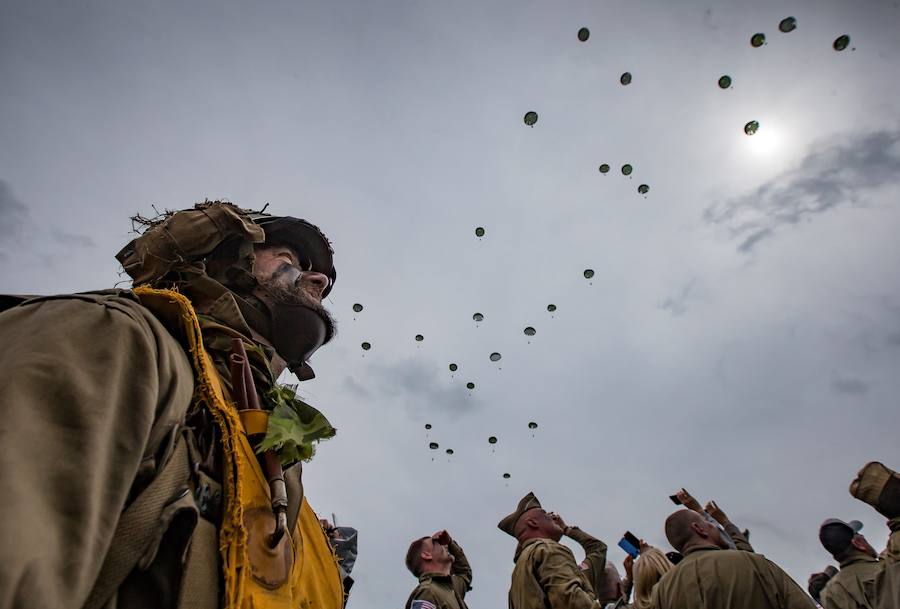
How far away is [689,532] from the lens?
6.68 meters

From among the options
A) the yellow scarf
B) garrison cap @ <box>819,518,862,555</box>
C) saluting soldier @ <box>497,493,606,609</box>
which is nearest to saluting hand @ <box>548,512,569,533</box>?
saluting soldier @ <box>497,493,606,609</box>

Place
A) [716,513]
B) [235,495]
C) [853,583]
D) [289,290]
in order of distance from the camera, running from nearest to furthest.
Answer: [235,495], [289,290], [853,583], [716,513]

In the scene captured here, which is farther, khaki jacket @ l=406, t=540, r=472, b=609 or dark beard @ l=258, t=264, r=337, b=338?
khaki jacket @ l=406, t=540, r=472, b=609

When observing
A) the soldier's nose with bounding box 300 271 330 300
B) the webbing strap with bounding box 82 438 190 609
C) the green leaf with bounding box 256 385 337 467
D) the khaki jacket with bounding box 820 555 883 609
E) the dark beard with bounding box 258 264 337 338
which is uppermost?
the soldier's nose with bounding box 300 271 330 300

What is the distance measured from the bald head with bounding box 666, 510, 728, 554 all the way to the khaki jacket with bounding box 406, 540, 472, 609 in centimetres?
331

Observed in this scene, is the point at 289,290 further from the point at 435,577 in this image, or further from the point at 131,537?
the point at 435,577

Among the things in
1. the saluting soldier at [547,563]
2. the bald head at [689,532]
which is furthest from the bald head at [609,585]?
the bald head at [689,532]

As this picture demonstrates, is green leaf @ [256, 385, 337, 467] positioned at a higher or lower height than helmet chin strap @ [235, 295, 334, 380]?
lower

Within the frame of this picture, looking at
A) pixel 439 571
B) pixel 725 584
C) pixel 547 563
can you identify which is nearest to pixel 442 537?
pixel 439 571

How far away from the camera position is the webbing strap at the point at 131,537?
1.44m

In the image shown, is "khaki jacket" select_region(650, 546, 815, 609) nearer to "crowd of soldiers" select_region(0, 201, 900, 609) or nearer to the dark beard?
"crowd of soldiers" select_region(0, 201, 900, 609)

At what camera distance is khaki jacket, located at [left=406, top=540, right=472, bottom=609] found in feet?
25.7

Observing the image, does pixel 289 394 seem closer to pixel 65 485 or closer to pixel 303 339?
pixel 303 339

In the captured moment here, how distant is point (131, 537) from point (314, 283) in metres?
2.26
